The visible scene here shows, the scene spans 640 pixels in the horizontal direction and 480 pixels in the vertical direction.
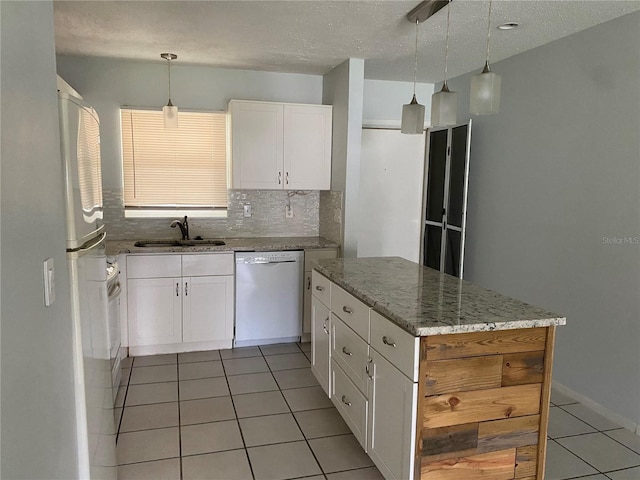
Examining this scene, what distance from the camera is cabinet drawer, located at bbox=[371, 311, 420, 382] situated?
183 centimetres

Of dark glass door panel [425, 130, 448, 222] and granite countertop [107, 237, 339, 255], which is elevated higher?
dark glass door panel [425, 130, 448, 222]

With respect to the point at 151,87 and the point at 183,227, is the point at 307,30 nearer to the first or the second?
the point at 151,87

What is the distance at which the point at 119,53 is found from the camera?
3854 millimetres

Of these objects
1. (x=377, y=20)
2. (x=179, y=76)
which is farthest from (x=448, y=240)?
(x=179, y=76)

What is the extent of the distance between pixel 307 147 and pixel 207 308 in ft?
5.44

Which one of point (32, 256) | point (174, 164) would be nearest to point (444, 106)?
point (32, 256)

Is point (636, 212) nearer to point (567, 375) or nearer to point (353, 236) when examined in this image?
point (567, 375)

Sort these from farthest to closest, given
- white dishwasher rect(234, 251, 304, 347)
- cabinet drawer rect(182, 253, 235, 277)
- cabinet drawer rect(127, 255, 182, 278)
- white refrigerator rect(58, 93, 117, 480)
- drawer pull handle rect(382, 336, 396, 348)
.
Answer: white dishwasher rect(234, 251, 304, 347)
cabinet drawer rect(182, 253, 235, 277)
cabinet drawer rect(127, 255, 182, 278)
drawer pull handle rect(382, 336, 396, 348)
white refrigerator rect(58, 93, 117, 480)

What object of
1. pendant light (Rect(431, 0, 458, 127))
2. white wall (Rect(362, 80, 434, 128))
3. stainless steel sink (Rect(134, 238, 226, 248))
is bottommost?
stainless steel sink (Rect(134, 238, 226, 248))

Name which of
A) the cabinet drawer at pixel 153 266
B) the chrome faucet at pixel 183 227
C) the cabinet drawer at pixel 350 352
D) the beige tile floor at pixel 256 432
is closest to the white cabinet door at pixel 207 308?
the cabinet drawer at pixel 153 266

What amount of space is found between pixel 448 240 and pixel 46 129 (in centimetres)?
376

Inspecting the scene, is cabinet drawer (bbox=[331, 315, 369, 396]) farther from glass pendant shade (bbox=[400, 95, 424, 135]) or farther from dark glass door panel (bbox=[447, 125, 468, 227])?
dark glass door panel (bbox=[447, 125, 468, 227])

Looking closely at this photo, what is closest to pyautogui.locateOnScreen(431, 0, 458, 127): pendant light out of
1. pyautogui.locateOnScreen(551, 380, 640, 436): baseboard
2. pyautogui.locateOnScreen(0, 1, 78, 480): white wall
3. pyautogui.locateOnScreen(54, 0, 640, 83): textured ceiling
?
pyautogui.locateOnScreen(54, 0, 640, 83): textured ceiling

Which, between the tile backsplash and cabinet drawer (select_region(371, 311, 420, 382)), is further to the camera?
the tile backsplash
